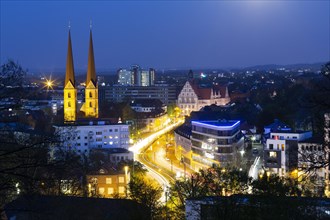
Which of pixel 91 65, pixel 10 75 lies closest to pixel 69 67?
pixel 91 65

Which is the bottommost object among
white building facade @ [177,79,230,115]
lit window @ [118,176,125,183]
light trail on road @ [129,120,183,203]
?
light trail on road @ [129,120,183,203]

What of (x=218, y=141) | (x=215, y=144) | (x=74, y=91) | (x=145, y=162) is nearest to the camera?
(x=218, y=141)

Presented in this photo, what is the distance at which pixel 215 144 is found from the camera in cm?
2503

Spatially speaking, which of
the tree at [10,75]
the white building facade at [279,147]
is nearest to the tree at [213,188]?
the tree at [10,75]

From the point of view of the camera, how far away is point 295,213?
772cm

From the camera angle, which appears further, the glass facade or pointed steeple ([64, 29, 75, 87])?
pointed steeple ([64, 29, 75, 87])

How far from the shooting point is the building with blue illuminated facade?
81.3 feet

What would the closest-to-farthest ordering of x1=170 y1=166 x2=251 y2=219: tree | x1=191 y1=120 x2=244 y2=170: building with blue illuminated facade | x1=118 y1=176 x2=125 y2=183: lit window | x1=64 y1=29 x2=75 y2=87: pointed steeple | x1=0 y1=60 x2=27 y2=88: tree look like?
x1=0 y1=60 x2=27 y2=88: tree → x1=170 y1=166 x2=251 y2=219: tree → x1=118 y1=176 x2=125 y2=183: lit window → x1=191 y1=120 x2=244 y2=170: building with blue illuminated facade → x1=64 y1=29 x2=75 y2=87: pointed steeple

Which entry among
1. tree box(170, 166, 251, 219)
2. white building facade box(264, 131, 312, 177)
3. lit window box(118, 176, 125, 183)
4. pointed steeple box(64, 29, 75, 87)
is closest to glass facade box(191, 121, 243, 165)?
white building facade box(264, 131, 312, 177)

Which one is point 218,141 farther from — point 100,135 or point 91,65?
point 91,65

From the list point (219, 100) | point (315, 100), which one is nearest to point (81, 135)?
point (315, 100)

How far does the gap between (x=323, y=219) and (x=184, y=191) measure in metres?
4.54

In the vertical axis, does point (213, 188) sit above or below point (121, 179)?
above

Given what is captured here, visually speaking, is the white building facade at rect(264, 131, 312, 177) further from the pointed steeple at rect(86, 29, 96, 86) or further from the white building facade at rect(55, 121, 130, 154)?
the pointed steeple at rect(86, 29, 96, 86)
